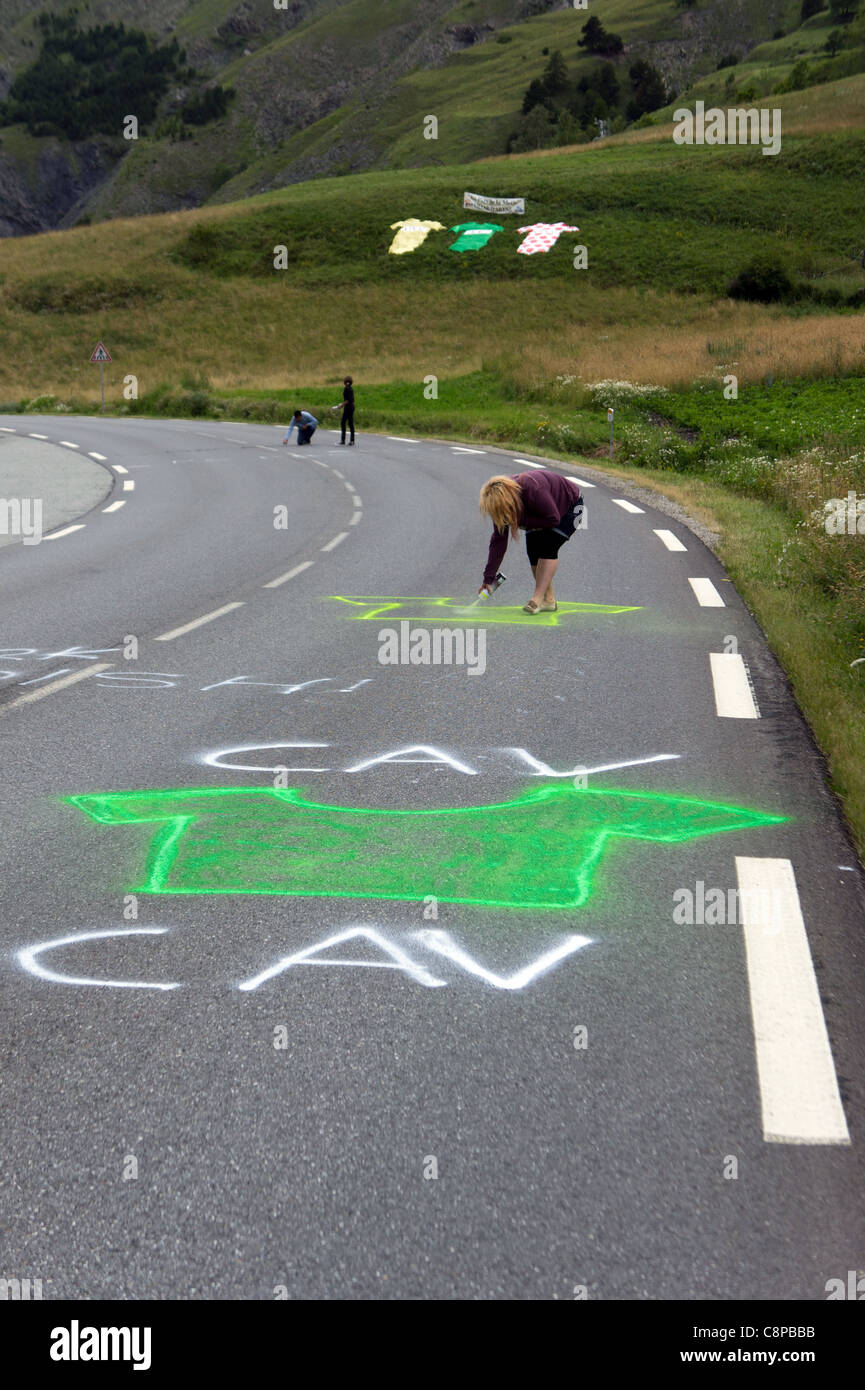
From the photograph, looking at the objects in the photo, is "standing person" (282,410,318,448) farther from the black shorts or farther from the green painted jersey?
the green painted jersey

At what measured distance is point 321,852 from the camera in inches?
173

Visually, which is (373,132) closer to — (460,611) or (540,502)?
(460,611)

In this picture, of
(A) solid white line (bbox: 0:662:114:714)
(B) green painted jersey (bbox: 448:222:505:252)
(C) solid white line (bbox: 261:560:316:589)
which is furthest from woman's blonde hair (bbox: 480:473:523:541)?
(B) green painted jersey (bbox: 448:222:505:252)

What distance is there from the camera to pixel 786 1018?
3195mm

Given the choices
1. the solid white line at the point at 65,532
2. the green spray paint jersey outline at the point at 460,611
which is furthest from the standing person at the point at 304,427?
the green spray paint jersey outline at the point at 460,611

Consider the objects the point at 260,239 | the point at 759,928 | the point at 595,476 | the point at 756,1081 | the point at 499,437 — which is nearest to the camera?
the point at 756,1081

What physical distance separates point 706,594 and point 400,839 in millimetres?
6486

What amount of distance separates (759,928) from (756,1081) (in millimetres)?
933

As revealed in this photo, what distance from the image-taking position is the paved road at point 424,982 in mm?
2350

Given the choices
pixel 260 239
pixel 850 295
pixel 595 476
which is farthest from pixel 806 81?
pixel 595 476

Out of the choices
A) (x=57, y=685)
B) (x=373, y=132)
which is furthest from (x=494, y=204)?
(x=373, y=132)

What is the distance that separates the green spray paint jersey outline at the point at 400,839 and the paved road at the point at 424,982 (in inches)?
0.9

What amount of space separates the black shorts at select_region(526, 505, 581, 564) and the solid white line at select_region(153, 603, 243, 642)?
105 inches
